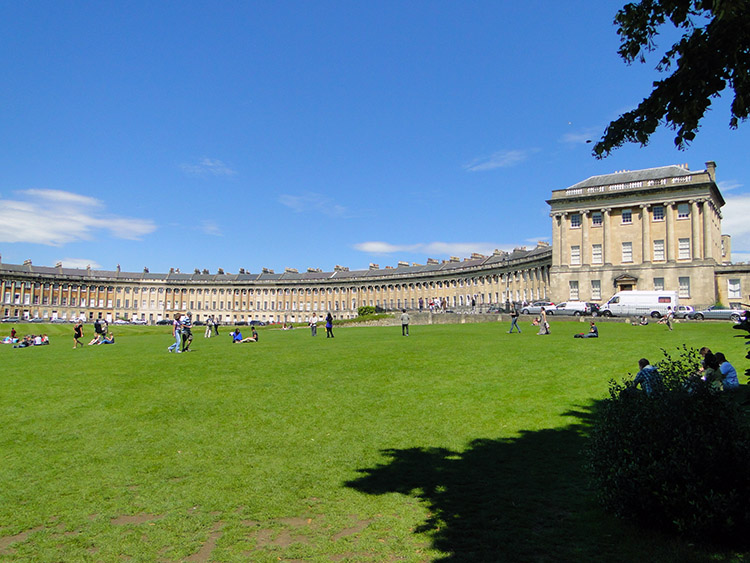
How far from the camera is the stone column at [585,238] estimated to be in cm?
6044

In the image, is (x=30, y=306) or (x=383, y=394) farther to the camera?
(x=30, y=306)

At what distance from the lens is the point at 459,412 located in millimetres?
13609

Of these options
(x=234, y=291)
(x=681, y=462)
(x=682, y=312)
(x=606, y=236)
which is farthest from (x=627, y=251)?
(x=234, y=291)

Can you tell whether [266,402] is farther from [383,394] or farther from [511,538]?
[511,538]

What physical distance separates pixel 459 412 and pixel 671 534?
7.30 m

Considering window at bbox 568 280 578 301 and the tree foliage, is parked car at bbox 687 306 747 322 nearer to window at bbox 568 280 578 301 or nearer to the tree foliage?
window at bbox 568 280 578 301

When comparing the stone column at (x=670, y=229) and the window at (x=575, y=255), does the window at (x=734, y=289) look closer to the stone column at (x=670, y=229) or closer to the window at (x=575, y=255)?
the stone column at (x=670, y=229)

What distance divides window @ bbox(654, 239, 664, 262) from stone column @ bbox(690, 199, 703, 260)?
2.78 meters

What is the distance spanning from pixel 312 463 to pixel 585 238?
57075 mm

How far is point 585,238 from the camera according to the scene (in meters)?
60.7

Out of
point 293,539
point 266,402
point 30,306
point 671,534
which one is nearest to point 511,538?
point 671,534

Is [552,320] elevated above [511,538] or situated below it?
above

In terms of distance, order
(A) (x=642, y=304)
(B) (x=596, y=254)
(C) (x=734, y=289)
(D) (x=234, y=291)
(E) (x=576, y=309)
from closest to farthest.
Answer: (A) (x=642, y=304), (E) (x=576, y=309), (C) (x=734, y=289), (B) (x=596, y=254), (D) (x=234, y=291)

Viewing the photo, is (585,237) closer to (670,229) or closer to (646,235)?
(646,235)
